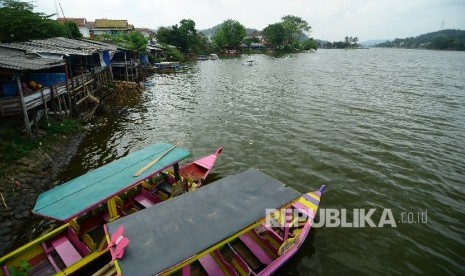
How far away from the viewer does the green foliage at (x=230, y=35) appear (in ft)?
352

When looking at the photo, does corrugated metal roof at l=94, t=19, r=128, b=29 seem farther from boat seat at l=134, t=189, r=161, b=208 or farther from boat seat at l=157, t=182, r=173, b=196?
boat seat at l=134, t=189, r=161, b=208

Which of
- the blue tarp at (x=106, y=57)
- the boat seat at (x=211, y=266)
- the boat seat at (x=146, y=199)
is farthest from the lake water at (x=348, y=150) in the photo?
the blue tarp at (x=106, y=57)

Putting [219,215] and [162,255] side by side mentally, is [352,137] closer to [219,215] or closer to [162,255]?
[219,215]

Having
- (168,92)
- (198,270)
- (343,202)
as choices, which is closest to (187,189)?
(198,270)

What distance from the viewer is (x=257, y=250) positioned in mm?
8172

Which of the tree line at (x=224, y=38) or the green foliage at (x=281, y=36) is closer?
the tree line at (x=224, y=38)

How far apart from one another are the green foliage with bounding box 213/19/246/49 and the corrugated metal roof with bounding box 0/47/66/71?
9554 centimetres

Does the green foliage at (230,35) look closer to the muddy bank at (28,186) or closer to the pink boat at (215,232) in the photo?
the muddy bank at (28,186)

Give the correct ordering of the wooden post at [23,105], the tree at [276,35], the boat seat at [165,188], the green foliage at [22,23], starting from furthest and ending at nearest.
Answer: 1. the tree at [276,35]
2. the green foliage at [22,23]
3. the wooden post at [23,105]
4. the boat seat at [165,188]

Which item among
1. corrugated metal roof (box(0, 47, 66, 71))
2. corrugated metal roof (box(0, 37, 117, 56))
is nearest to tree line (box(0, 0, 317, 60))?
corrugated metal roof (box(0, 37, 117, 56))

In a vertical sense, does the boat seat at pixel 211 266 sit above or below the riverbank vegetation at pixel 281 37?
below

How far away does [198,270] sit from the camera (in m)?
7.50

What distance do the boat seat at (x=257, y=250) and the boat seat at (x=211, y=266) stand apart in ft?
4.01

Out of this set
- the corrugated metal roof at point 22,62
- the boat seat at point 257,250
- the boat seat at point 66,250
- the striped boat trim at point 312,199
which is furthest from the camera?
the corrugated metal roof at point 22,62
